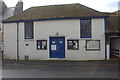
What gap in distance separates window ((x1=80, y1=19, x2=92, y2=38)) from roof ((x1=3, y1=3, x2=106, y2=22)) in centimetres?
73

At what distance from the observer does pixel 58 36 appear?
1184 cm

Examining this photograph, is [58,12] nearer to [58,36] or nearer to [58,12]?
[58,12]

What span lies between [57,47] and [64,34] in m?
1.62

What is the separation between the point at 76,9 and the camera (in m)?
13.3

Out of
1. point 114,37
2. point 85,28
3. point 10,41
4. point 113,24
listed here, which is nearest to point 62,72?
point 85,28

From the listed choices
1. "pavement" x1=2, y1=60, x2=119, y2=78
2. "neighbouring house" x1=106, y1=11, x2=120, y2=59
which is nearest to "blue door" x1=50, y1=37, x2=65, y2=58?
"pavement" x1=2, y1=60, x2=119, y2=78

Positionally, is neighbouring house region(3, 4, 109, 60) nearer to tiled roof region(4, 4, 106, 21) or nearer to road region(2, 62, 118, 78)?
tiled roof region(4, 4, 106, 21)

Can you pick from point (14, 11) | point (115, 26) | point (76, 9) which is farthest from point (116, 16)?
point (14, 11)

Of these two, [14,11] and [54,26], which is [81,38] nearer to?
[54,26]

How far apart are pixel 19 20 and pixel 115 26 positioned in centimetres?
1117

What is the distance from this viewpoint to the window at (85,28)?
38.0 feet

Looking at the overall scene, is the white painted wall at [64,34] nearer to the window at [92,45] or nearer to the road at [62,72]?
the window at [92,45]

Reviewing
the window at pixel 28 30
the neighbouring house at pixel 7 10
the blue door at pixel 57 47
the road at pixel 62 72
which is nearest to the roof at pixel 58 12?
the window at pixel 28 30

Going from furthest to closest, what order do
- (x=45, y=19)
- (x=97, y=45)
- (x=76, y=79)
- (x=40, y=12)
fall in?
(x=40, y=12) < (x=45, y=19) < (x=97, y=45) < (x=76, y=79)
